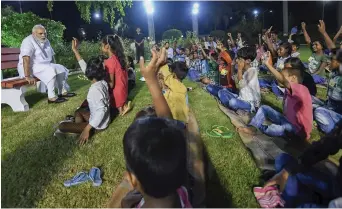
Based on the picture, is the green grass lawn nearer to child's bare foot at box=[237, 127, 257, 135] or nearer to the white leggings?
child's bare foot at box=[237, 127, 257, 135]

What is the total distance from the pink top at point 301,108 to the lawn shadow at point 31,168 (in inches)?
117

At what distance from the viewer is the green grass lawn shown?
282 centimetres

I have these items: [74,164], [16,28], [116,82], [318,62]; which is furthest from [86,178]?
[16,28]

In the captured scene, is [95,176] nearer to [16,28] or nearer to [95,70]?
[95,70]

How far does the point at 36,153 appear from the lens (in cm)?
384

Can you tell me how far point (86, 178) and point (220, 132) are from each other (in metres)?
2.09

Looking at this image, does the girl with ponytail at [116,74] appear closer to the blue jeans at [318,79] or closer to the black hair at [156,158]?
the black hair at [156,158]

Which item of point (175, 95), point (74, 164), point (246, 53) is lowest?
point (74, 164)

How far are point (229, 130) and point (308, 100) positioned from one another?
47.0 inches

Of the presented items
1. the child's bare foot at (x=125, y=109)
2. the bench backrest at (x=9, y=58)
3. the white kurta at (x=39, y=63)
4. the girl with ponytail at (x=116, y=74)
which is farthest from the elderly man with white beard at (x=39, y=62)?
the child's bare foot at (x=125, y=109)

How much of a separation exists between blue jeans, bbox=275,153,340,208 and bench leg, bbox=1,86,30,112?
202 inches

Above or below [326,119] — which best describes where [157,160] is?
above

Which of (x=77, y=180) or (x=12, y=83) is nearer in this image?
(x=77, y=180)

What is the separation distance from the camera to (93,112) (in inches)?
177
